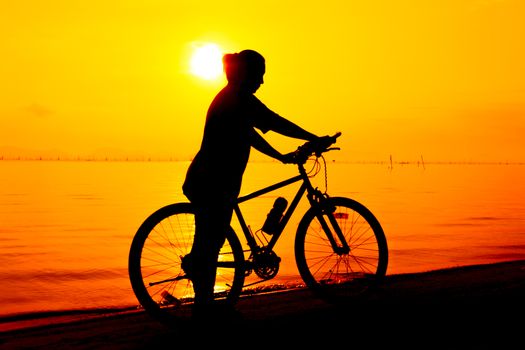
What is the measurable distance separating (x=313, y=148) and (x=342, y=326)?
1.69 meters

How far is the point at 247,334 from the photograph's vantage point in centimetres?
464

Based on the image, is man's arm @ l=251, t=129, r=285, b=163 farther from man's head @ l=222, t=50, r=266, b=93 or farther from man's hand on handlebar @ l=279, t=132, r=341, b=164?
man's head @ l=222, t=50, r=266, b=93

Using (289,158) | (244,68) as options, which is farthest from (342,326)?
(244,68)

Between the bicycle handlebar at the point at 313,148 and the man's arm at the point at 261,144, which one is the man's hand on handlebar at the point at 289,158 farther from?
the man's arm at the point at 261,144

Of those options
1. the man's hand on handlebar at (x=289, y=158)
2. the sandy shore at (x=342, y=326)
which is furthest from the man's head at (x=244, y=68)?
the sandy shore at (x=342, y=326)

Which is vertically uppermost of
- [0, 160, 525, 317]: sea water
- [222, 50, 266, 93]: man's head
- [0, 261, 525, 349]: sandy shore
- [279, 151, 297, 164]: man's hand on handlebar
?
[222, 50, 266, 93]: man's head

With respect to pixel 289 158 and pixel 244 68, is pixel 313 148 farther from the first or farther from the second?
pixel 244 68

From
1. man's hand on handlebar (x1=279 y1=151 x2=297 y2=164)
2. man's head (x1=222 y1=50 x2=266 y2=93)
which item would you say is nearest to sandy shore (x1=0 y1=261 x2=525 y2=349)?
man's hand on handlebar (x1=279 y1=151 x2=297 y2=164)

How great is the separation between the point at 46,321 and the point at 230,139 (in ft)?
12.6

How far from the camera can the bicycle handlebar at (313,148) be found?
5.59 meters

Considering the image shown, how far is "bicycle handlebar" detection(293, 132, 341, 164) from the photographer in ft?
18.3

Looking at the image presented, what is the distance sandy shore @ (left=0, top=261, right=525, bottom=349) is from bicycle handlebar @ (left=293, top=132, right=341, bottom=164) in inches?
Result: 56.3

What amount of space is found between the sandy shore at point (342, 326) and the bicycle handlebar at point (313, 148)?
1.43 m

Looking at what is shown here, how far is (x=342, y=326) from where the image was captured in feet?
15.7
